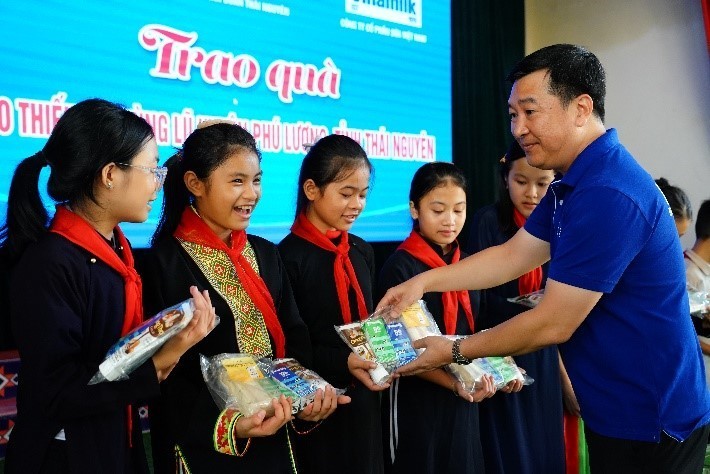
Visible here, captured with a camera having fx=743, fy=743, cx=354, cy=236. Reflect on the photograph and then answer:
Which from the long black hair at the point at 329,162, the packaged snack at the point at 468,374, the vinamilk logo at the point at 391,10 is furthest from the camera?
the vinamilk logo at the point at 391,10

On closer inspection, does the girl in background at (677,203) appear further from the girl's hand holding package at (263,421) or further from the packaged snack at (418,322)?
the girl's hand holding package at (263,421)

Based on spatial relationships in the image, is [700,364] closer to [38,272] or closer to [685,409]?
[685,409]

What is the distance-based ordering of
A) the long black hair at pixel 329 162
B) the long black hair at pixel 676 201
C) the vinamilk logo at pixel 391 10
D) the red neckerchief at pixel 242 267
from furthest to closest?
the vinamilk logo at pixel 391 10
the long black hair at pixel 676 201
the long black hair at pixel 329 162
the red neckerchief at pixel 242 267

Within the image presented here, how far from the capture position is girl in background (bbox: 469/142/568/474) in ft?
9.25

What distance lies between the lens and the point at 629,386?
1.66m

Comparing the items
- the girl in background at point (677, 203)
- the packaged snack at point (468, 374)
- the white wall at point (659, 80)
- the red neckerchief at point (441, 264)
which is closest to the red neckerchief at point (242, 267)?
the packaged snack at point (468, 374)

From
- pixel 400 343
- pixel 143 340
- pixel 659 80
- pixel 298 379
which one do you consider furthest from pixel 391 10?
pixel 143 340

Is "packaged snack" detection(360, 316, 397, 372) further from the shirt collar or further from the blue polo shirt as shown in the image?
the shirt collar

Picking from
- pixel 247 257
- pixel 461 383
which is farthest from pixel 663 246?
pixel 247 257

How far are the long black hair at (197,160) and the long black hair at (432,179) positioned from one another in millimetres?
796

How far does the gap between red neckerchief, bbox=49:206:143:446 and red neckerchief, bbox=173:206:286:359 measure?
0.78 feet

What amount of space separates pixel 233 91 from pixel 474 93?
242cm

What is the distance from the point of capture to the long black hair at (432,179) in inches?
107

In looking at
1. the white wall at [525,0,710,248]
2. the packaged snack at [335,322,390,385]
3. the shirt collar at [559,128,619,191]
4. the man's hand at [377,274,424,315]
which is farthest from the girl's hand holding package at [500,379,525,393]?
the white wall at [525,0,710,248]
